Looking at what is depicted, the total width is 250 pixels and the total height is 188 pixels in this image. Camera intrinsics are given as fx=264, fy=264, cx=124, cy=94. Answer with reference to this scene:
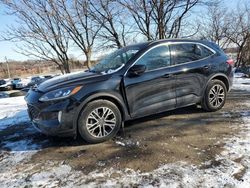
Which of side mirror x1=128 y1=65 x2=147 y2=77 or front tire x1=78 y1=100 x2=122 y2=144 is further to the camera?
side mirror x1=128 y1=65 x2=147 y2=77

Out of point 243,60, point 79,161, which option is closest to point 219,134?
point 79,161

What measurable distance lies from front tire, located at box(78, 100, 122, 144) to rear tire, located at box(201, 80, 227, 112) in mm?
1971

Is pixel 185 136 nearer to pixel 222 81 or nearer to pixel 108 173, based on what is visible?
pixel 108 173

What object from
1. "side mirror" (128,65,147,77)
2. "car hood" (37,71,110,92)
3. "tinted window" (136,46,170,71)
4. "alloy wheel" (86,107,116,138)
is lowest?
"alloy wheel" (86,107,116,138)

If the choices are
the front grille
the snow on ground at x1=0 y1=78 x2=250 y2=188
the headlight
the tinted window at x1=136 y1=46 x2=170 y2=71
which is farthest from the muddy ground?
the tinted window at x1=136 y1=46 x2=170 y2=71

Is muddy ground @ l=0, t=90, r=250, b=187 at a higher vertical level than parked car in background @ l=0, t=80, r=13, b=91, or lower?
higher

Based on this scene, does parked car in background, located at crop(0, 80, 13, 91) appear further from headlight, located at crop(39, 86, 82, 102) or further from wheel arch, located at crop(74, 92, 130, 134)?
wheel arch, located at crop(74, 92, 130, 134)

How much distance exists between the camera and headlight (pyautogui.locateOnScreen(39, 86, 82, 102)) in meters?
A: 3.94

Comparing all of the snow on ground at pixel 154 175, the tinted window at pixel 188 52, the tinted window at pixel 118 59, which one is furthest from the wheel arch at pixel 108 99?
the tinted window at pixel 188 52

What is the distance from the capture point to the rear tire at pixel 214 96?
524 cm

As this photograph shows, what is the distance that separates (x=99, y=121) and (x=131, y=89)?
0.74 meters

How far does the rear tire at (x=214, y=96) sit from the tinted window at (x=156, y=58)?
3.73ft

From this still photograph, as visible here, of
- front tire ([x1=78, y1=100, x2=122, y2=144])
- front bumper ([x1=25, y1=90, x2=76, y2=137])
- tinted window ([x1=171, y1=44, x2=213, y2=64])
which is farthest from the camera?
tinted window ([x1=171, y1=44, x2=213, y2=64])

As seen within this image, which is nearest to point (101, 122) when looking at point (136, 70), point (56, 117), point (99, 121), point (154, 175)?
point (99, 121)
